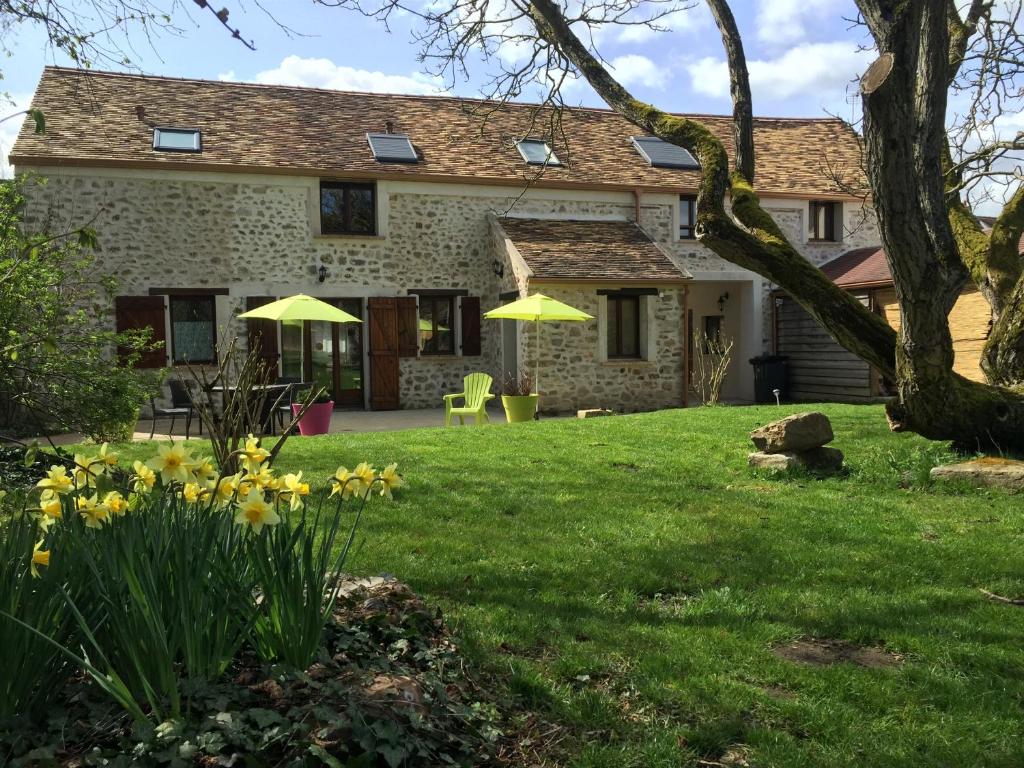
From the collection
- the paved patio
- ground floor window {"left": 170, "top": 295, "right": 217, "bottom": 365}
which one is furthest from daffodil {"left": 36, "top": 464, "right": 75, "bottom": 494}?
ground floor window {"left": 170, "top": 295, "right": 217, "bottom": 365}

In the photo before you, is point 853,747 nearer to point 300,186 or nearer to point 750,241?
point 750,241

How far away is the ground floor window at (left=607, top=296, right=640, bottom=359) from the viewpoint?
16.3m

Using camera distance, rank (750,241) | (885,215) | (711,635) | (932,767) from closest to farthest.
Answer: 1. (932,767)
2. (711,635)
3. (885,215)
4. (750,241)

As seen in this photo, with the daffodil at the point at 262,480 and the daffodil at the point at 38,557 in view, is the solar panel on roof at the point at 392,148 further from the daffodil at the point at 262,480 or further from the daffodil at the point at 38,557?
the daffodil at the point at 38,557

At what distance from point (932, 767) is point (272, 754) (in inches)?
72.8

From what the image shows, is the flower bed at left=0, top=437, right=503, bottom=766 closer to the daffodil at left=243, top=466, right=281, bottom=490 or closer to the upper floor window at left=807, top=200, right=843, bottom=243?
the daffodil at left=243, top=466, right=281, bottom=490

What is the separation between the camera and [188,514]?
8.58 ft

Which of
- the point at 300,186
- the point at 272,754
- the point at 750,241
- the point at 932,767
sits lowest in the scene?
the point at 932,767

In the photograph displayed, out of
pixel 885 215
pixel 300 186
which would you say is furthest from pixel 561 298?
pixel 885 215

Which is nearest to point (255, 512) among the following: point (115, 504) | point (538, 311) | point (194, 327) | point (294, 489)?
point (294, 489)

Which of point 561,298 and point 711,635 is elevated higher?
point 561,298

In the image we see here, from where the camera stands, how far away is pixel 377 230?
51.6 ft

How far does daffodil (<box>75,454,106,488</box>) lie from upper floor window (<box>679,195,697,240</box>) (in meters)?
16.1

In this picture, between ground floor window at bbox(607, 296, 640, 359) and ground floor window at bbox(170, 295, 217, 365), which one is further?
ground floor window at bbox(607, 296, 640, 359)
